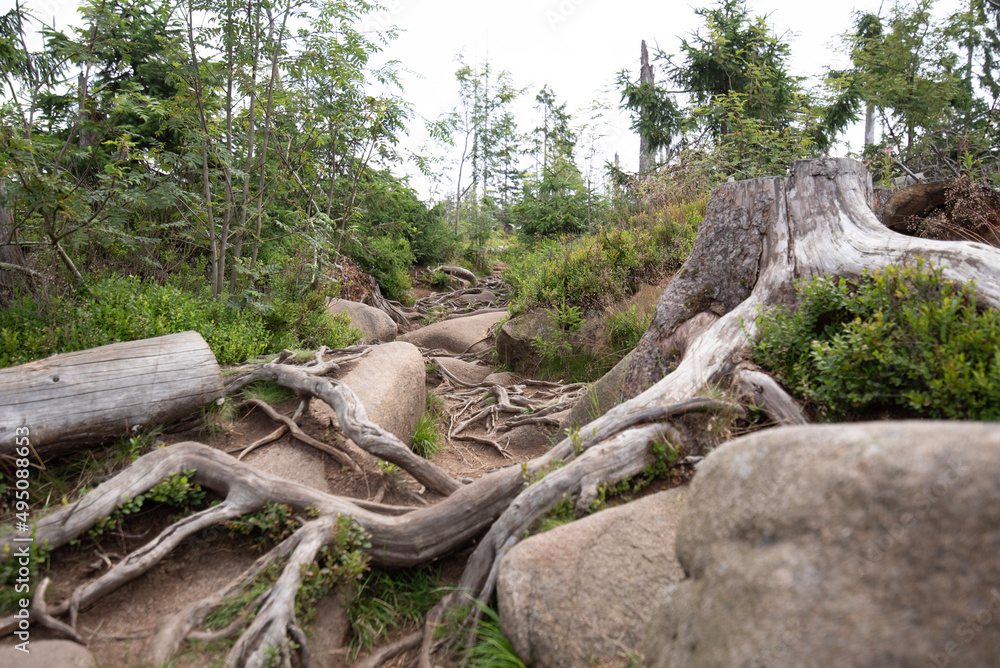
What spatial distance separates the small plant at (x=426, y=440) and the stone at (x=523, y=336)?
9.03 ft

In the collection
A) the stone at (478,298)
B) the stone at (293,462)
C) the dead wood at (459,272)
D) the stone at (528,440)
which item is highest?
the dead wood at (459,272)

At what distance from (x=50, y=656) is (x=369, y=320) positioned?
7863 mm

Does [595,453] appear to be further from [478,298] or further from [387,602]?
[478,298]

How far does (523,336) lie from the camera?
8.20 metres

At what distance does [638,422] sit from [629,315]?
376cm

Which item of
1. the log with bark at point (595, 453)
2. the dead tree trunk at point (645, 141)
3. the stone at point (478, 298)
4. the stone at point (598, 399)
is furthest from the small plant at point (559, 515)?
the dead tree trunk at point (645, 141)

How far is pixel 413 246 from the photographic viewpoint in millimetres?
16281

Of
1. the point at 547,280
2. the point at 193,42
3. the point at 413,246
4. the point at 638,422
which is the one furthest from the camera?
the point at 413,246

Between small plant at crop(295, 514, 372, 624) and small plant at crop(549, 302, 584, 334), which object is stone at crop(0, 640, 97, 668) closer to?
small plant at crop(295, 514, 372, 624)

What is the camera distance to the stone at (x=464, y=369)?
8320 millimetres

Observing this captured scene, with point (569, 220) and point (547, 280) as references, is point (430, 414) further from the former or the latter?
point (569, 220)

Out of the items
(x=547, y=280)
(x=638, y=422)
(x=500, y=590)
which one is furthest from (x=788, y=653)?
(x=547, y=280)

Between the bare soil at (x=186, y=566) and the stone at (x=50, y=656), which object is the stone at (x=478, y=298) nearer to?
the bare soil at (x=186, y=566)

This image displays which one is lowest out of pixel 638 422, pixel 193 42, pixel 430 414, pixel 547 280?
pixel 430 414
